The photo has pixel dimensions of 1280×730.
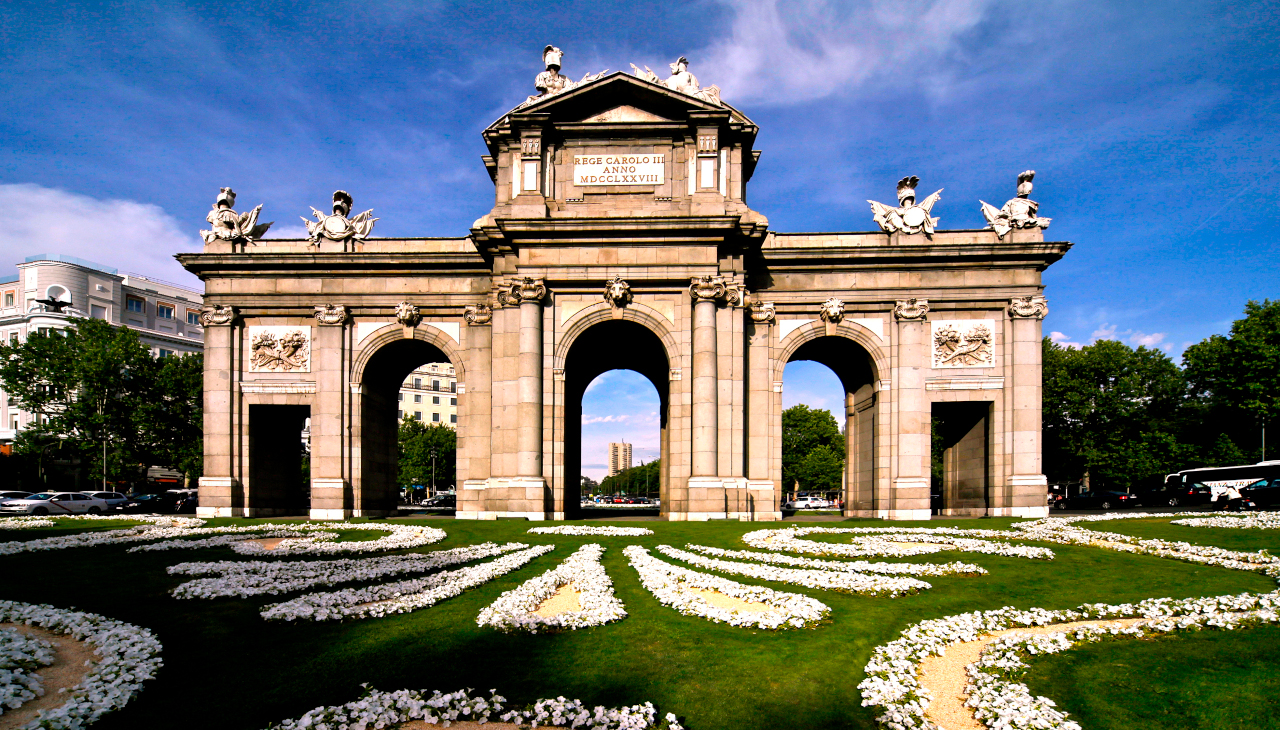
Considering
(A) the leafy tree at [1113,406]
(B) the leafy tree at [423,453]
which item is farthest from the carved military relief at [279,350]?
(A) the leafy tree at [1113,406]

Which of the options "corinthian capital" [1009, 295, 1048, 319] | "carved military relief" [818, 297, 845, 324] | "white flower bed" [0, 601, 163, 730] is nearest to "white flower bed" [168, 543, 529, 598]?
"white flower bed" [0, 601, 163, 730]

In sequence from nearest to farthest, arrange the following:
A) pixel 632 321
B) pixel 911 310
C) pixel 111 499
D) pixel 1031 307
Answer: pixel 632 321 < pixel 1031 307 < pixel 911 310 < pixel 111 499

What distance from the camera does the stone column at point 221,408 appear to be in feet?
113

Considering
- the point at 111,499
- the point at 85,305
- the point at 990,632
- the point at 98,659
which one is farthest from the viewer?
the point at 85,305

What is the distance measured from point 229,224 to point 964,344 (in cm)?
3707

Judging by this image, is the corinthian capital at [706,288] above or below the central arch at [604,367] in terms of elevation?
above

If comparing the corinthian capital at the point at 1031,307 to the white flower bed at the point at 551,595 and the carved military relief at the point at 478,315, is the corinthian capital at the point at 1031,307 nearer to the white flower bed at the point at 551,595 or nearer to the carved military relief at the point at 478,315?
the carved military relief at the point at 478,315

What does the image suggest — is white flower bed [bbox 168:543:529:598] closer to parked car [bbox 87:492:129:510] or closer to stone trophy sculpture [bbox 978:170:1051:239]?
stone trophy sculpture [bbox 978:170:1051:239]

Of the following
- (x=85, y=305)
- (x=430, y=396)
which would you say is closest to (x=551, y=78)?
(x=85, y=305)

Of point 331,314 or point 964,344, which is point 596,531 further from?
point 964,344

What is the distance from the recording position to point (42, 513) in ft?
127

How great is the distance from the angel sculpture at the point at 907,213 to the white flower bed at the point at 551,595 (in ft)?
81.0

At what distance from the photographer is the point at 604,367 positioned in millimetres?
41281

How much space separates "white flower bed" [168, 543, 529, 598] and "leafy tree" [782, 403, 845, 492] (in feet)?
247
